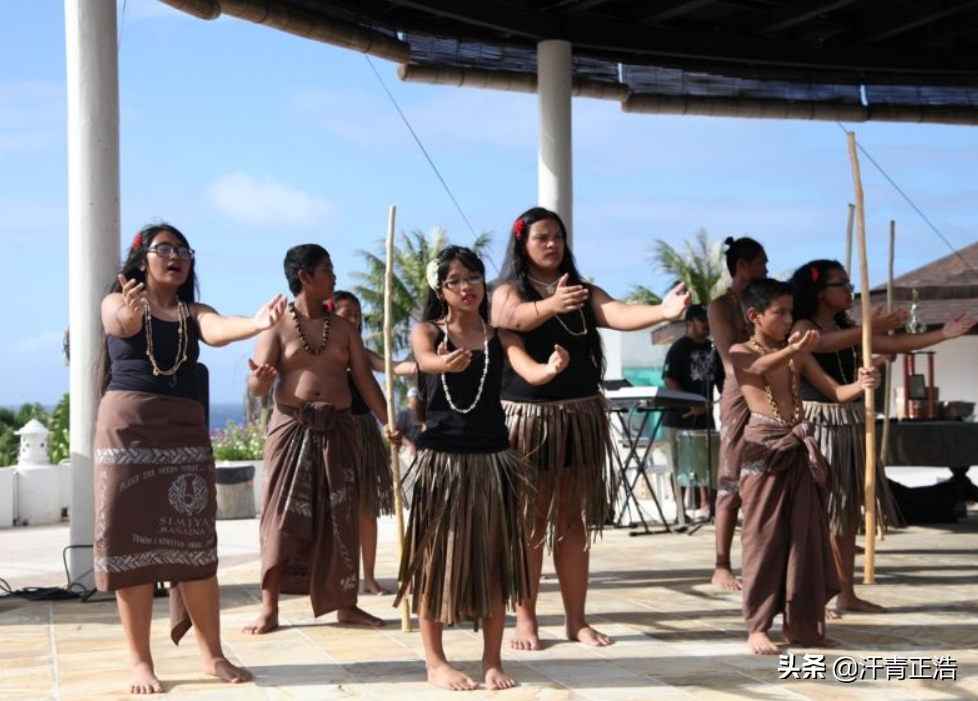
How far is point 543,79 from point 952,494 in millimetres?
3947

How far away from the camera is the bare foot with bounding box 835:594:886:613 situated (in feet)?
17.4

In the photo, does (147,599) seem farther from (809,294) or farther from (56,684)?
(809,294)

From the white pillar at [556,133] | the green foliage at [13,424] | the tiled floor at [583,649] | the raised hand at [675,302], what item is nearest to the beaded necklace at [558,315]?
the raised hand at [675,302]

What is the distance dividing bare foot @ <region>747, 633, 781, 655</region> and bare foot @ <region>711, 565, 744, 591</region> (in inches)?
56.9

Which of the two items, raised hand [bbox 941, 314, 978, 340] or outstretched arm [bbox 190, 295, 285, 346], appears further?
raised hand [bbox 941, 314, 978, 340]

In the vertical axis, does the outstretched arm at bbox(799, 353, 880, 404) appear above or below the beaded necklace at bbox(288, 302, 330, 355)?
below

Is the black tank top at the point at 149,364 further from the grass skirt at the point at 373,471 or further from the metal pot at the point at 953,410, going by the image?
the metal pot at the point at 953,410

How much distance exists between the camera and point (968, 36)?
347 inches

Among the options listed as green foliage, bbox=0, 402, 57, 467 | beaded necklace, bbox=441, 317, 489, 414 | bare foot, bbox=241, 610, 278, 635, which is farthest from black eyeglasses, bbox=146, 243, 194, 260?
green foliage, bbox=0, 402, 57, 467

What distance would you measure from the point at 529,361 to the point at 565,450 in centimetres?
58

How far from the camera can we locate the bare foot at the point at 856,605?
5.30m

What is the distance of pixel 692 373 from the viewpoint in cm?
869

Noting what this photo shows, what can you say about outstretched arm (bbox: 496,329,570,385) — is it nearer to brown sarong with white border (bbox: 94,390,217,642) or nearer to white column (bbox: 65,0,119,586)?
brown sarong with white border (bbox: 94,390,217,642)

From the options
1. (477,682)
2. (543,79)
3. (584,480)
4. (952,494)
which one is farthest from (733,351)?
(952,494)
